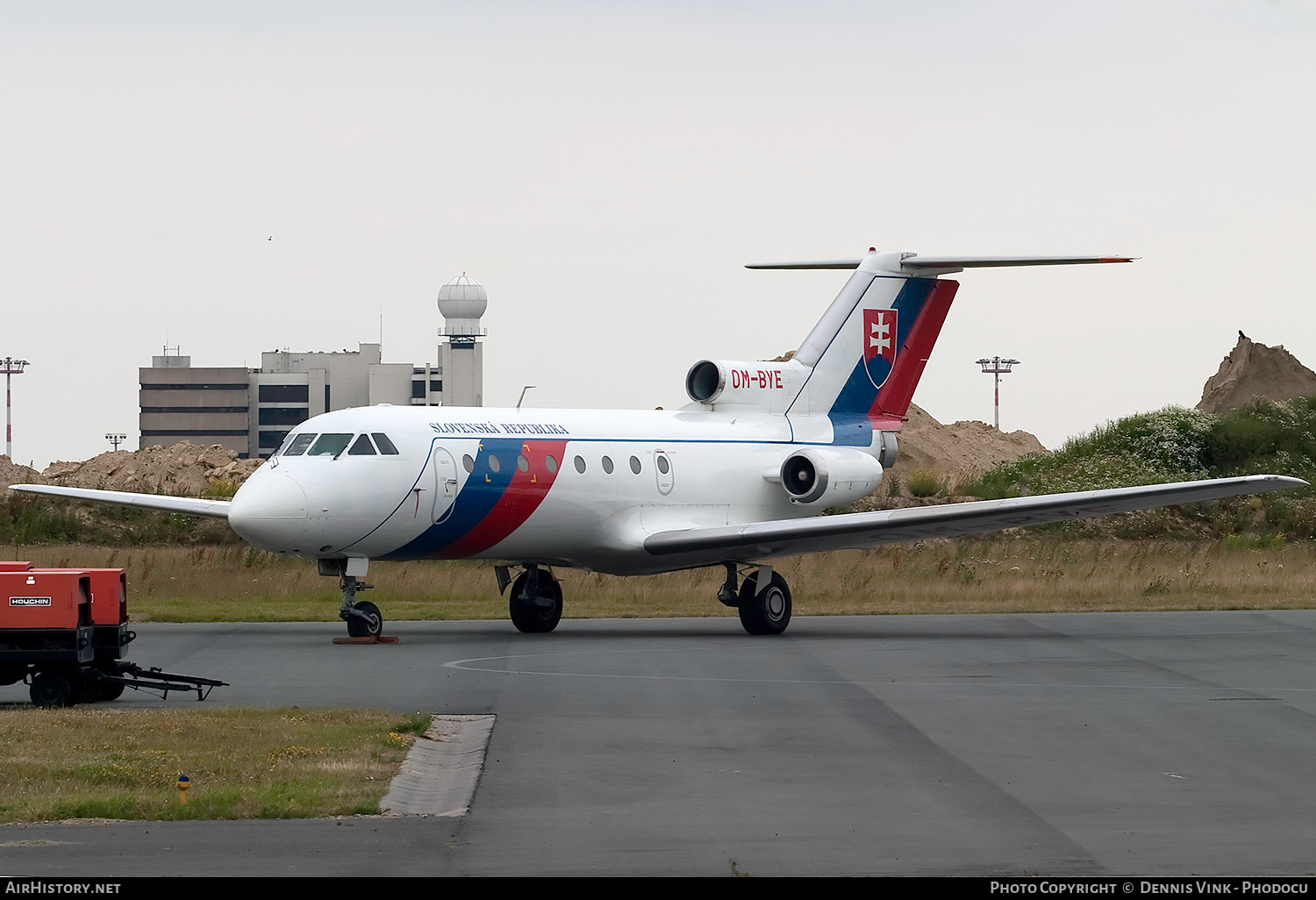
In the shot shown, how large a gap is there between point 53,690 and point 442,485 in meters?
9.28

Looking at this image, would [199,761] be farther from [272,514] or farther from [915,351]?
[915,351]

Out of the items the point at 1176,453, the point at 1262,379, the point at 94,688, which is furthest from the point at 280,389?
the point at 94,688

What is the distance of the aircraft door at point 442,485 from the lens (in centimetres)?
2497

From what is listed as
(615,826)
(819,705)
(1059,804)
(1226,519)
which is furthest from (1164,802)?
(1226,519)

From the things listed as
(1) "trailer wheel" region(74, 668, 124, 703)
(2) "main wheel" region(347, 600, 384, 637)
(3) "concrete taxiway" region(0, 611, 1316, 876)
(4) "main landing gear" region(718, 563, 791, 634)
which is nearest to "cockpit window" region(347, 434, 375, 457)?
(2) "main wheel" region(347, 600, 384, 637)

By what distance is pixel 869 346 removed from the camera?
31.4 metres

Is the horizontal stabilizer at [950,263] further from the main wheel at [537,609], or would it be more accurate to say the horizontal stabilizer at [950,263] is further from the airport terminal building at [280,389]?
the airport terminal building at [280,389]

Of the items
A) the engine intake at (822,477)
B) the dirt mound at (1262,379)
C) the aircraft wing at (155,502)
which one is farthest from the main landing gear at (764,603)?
the dirt mound at (1262,379)

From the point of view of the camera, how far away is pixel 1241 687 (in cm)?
1791

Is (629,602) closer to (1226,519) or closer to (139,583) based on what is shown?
(139,583)

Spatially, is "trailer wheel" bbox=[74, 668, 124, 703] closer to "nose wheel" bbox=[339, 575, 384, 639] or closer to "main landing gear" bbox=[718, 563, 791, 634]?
"nose wheel" bbox=[339, 575, 384, 639]

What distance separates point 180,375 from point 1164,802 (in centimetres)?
15271

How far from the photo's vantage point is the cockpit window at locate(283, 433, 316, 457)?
24766mm

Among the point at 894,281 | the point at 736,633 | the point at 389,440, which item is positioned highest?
the point at 894,281
